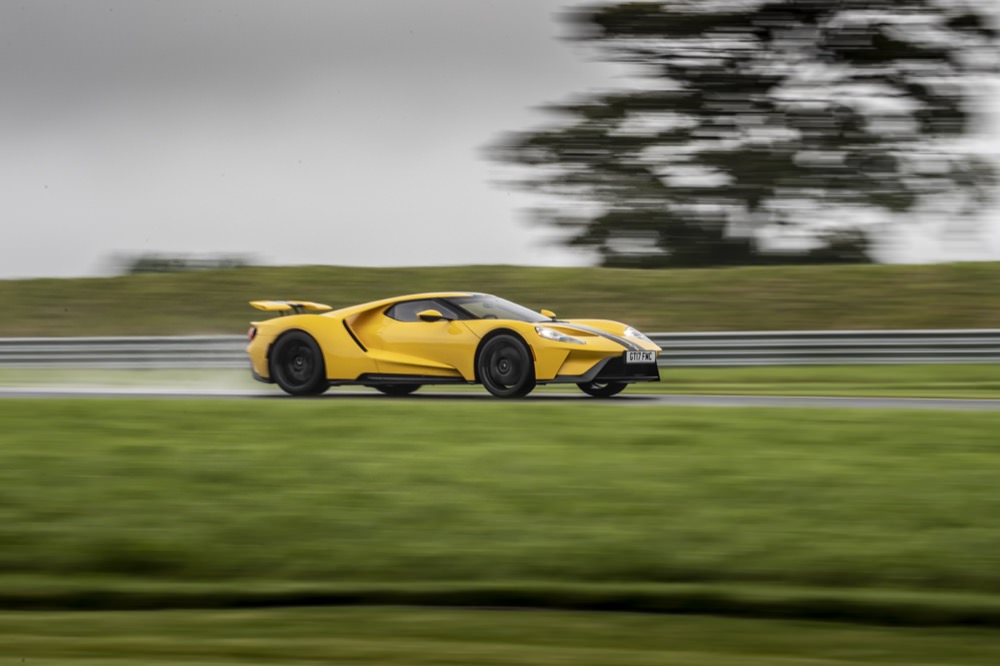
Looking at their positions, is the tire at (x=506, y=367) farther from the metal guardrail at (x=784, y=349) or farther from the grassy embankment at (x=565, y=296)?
the grassy embankment at (x=565, y=296)

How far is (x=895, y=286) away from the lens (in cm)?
1936

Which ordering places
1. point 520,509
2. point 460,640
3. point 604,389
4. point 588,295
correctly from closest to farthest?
point 460,640
point 520,509
point 604,389
point 588,295

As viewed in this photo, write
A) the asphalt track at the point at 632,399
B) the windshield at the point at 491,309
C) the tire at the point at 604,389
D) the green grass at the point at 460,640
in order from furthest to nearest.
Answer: the tire at the point at 604,389 < the windshield at the point at 491,309 < the asphalt track at the point at 632,399 < the green grass at the point at 460,640

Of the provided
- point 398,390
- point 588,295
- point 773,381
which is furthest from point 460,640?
point 588,295

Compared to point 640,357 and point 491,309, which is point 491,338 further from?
point 640,357

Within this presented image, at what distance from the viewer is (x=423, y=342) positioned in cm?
1172

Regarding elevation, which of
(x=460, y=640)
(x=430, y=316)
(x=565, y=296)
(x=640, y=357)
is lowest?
(x=460, y=640)

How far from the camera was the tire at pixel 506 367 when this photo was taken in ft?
37.2

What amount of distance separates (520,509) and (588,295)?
42.5 ft

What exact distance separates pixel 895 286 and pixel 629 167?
584 cm

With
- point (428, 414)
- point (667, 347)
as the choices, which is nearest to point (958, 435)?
point (428, 414)

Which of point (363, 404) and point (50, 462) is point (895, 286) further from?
point (50, 462)

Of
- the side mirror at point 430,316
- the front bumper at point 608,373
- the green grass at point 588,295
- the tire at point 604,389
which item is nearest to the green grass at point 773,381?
the tire at point 604,389

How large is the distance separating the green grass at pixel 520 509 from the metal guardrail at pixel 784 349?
5883 millimetres
